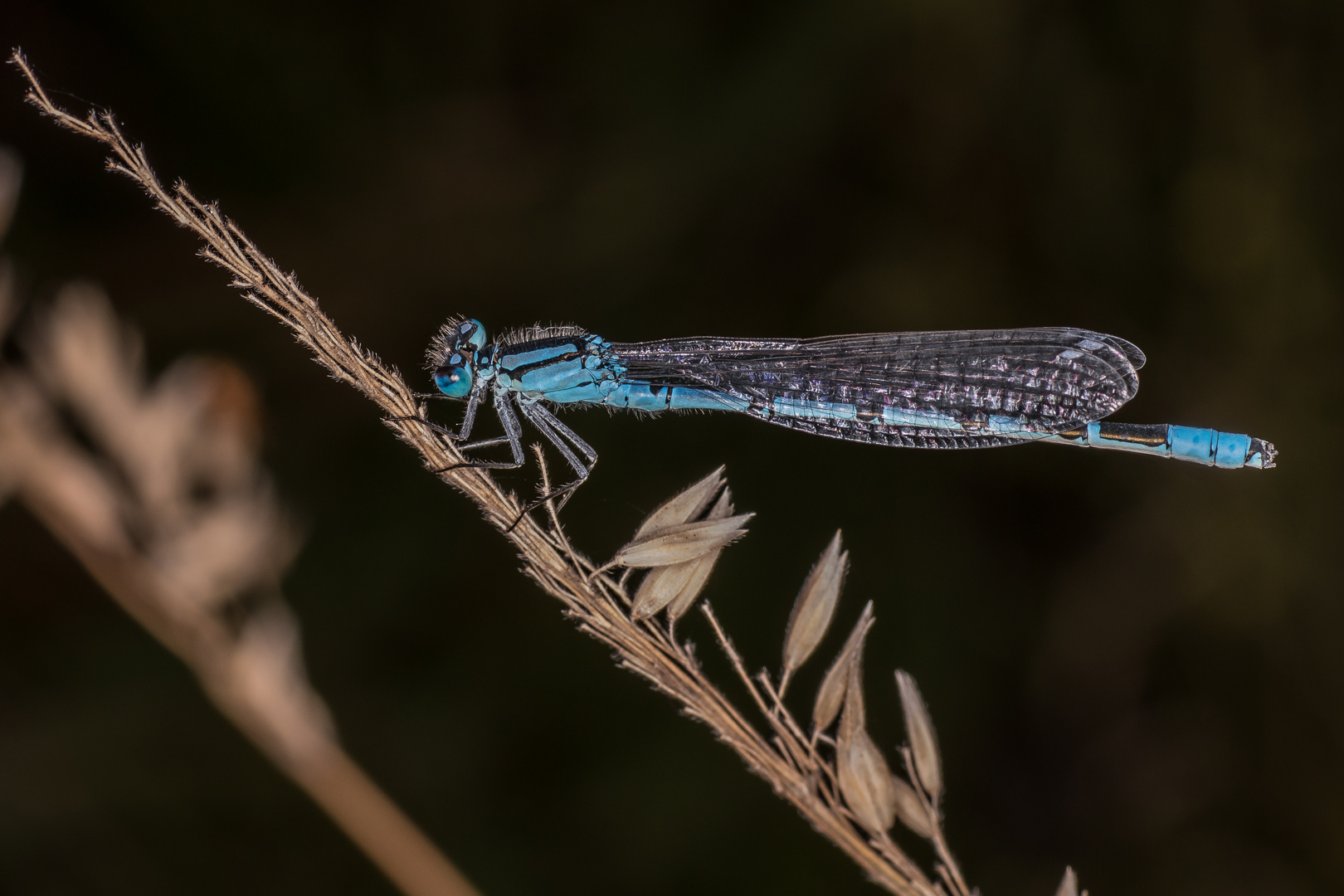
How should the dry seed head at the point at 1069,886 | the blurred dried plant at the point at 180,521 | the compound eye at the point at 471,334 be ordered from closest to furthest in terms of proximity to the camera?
1. the dry seed head at the point at 1069,886
2. the blurred dried plant at the point at 180,521
3. the compound eye at the point at 471,334

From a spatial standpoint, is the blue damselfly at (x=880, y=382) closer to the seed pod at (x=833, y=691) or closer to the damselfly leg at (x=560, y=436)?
the damselfly leg at (x=560, y=436)

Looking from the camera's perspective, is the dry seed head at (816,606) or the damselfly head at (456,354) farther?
the damselfly head at (456,354)

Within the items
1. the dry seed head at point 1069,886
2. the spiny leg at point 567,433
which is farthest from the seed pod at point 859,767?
the spiny leg at point 567,433

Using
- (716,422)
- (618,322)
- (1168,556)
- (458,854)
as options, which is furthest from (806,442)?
(458,854)

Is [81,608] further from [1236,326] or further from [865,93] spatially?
[1236,326]

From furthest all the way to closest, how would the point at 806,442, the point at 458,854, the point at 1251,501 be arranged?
the point at 806,442
the point at 1251,501
the point at 458,854
